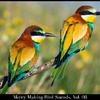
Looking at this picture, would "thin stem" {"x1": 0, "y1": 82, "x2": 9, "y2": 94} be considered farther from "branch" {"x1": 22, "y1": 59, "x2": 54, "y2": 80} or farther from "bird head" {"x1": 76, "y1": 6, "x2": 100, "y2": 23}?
"bird head" {"x1": 76, "y1": 6, "x2": 100, "y2": 23}

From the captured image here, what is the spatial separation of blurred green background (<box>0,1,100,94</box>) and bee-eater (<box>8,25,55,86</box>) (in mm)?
272

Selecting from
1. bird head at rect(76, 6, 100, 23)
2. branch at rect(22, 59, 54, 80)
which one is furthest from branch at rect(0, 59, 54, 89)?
bird head at rect(76, 6, 100, 23)

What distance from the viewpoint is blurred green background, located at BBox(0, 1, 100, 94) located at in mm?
5425

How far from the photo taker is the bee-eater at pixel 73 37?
15.5 feet

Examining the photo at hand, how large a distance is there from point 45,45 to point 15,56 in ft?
4.59

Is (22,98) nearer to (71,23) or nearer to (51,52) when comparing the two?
(71,23)

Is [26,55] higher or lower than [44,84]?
higher

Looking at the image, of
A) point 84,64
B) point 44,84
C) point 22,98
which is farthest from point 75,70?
point 22,98

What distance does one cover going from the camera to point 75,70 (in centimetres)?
594

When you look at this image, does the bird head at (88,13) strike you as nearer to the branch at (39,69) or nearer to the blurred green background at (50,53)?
the blurred green background at (50,53)

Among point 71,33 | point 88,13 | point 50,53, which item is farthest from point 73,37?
point 50,53

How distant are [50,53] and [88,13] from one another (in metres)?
1.23

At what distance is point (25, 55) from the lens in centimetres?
475

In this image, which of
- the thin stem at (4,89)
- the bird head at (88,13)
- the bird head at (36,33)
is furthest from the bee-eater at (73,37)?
the thin stem at (4,89)
